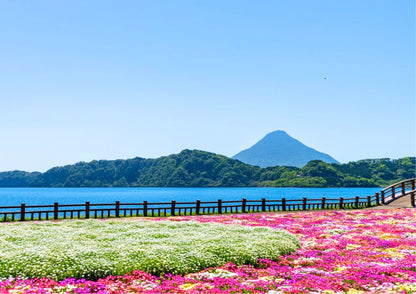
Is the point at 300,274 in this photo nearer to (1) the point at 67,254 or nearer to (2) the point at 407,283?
(2) the point at 407,283

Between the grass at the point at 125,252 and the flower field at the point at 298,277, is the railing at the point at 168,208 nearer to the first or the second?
the grass at the point at 125,252

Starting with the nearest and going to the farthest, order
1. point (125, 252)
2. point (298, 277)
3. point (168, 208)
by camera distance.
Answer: point (298, 277) → point (125, 252) → point (168, 208)

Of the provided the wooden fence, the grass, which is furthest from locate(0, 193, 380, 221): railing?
the grass

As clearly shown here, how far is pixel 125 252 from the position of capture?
12953 millimetres

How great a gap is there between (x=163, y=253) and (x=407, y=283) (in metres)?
7.43

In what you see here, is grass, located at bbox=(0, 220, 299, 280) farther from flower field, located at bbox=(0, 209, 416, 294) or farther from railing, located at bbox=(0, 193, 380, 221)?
railing, located at bbox=(0, 193, 380, 221)

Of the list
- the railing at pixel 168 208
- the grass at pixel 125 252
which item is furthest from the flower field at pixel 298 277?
the railing at pixel 168 208

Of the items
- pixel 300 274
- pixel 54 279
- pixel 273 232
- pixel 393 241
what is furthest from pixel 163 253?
pixel 393 241

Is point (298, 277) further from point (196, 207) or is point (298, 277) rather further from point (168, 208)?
point (168, 208)

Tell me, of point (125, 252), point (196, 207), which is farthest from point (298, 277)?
point (196, 207)

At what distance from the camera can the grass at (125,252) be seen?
11.4 m

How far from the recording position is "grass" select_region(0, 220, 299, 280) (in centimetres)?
1138

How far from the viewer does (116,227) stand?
20.0 m

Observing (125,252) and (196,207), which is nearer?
(125,252)
